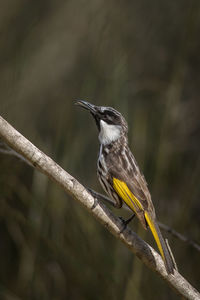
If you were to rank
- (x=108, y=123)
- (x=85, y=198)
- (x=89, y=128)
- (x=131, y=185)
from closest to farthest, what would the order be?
(x=85, y=198), (x=131, y=185), (x=108, y=123), (x=89, y=128)

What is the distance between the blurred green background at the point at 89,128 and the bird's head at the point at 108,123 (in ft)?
1.41

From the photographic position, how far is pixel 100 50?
5.21 meters

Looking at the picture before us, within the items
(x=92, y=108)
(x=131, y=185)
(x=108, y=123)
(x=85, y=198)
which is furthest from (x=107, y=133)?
(x=85, y=198)

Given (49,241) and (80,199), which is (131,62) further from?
(80,199)

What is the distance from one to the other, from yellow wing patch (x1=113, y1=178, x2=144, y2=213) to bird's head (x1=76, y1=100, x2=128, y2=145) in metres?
0.58

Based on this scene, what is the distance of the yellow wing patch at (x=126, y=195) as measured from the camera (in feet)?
11.9

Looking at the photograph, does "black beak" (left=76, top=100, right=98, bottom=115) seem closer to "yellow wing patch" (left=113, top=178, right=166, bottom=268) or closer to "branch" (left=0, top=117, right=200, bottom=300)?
"yellow wing patch" (left=113, top=178, right=166, bottom=268)

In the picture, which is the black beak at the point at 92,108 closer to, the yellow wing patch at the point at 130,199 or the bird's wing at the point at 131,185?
the bird's wing at the point at 131,185

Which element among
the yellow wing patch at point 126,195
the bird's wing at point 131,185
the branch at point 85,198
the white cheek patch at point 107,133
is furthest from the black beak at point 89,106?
the branch at point 85,198

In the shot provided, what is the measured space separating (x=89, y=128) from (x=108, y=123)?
5.39ft

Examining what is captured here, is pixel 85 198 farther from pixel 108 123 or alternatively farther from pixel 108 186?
pixel 108 123

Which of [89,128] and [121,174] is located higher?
[121,174]

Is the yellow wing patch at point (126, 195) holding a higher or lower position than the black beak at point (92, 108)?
lower

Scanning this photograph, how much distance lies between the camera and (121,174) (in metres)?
3.92
